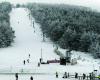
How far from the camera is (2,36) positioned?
8869cm

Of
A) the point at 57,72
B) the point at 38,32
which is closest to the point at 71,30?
the point at 38,32

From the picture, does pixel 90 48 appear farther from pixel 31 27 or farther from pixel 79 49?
pixel 31 27

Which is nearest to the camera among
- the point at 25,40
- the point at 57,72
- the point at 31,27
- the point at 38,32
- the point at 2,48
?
the point at 57,72

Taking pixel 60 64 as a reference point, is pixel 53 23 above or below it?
above

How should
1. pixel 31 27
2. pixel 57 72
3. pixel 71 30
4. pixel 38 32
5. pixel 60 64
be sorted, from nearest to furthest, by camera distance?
pixel 57 72, pixel 60 64, pixel 71 30, pixel 38 32, pixel 31 27

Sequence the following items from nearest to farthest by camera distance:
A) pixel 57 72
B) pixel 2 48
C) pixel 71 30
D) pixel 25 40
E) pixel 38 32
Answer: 1. pixel 57 72
2. pixel 2 48
3. pixel 71 30
4. pixel 25 40
5. pixel 38 32

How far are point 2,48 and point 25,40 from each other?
1630 centimetres

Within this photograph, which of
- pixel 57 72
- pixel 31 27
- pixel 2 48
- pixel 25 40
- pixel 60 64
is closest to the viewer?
pixel 57 72

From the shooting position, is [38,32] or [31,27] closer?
[38,32]

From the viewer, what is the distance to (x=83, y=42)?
8806 cm

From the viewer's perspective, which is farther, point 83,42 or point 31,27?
point 31,27

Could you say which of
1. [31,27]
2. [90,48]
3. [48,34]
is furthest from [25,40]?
[31,27]

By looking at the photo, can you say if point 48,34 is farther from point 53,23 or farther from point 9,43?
point 9,43

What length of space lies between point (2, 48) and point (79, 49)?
1907cm
